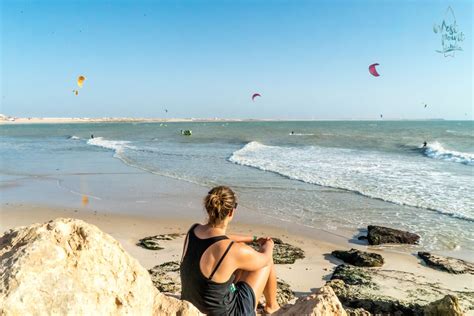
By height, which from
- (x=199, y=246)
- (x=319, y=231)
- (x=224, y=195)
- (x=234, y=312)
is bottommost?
(x=319, y=231)

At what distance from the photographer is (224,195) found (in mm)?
2963

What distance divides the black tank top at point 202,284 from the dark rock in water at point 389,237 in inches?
196

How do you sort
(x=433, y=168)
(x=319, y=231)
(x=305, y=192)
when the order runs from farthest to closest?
(x=433, y=168)
(x=305, y=192)
(x=319, y=231)

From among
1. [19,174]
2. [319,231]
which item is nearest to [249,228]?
[319,231]

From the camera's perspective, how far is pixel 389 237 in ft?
23.6

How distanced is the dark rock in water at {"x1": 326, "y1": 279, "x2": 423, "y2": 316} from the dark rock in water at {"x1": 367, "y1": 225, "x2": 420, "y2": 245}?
8.24ft

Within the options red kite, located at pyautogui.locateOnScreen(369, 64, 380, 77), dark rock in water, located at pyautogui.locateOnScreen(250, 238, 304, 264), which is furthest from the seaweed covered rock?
red kite, located at pyautogui.locateOnScreen(369, 64, 380, 77)

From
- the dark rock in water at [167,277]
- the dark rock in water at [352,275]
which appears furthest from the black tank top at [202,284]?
the dark rock in water at [352,275]

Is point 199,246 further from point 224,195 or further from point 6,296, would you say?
point 6,296

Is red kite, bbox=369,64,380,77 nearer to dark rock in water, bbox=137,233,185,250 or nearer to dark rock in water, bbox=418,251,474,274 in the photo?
dark rock in water, bbox=418,251,474,274

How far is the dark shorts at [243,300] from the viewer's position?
305cm

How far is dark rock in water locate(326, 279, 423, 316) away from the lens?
426 cm

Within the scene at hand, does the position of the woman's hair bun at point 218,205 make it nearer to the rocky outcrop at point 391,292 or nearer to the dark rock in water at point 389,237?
the rocky outcrop at point 391,292

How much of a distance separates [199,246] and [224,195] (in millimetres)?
423
